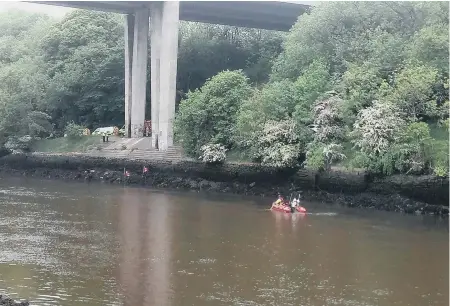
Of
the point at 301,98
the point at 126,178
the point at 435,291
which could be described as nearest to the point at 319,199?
the point at 301,98

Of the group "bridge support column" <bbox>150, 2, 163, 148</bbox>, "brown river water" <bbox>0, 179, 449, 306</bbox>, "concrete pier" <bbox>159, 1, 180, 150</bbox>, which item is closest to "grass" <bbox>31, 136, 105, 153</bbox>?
"bridge support column" <bbox>150, 2, 163, 148</bbox>

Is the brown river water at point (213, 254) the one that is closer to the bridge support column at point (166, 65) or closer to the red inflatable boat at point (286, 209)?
the red inflatable boat at point (286, 209)

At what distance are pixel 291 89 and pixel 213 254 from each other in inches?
858

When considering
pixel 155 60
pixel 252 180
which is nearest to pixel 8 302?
pixel 252 180

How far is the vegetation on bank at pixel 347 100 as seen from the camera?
36062 mm

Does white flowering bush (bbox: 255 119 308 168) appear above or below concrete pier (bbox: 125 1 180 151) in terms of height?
below

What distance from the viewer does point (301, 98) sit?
41.3 metres

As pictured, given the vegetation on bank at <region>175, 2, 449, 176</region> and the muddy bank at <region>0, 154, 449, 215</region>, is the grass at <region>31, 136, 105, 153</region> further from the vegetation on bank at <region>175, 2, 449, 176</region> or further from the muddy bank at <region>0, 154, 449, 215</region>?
the vegetation on bank at <region>175, 2, 449, 176</region>

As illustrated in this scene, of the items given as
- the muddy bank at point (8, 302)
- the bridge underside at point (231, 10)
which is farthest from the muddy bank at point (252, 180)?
the muddy bank at point (8, 302)

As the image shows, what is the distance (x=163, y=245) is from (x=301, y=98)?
20086 millimetres

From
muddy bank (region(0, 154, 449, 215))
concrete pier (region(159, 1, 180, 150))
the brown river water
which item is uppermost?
concrete pier (region(159, 1, 180, 150))

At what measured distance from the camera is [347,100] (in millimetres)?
39312

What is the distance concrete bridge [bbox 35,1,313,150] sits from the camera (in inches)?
1982

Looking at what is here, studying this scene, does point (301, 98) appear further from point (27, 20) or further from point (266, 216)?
point (27, 20)
